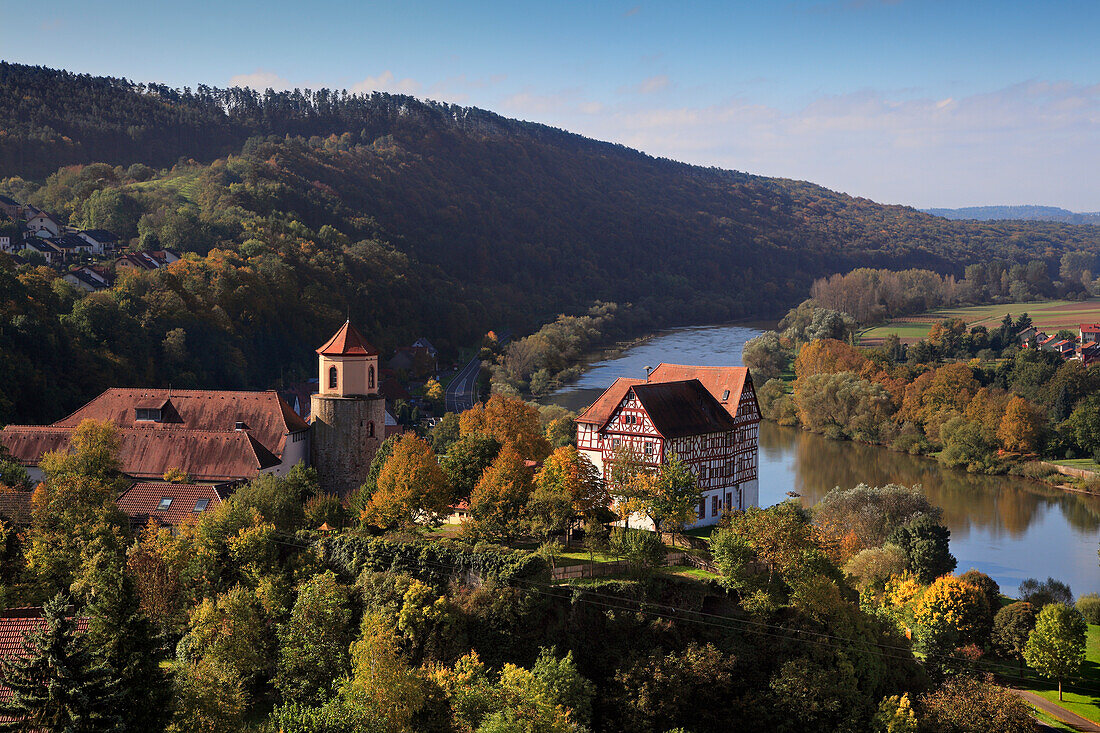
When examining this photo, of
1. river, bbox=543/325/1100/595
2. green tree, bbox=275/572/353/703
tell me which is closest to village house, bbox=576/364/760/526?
green tree, bbox=275/572/353/703

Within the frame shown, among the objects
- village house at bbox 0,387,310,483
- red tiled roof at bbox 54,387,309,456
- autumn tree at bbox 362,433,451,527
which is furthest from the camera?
red tiled roof at bbox 54,387,309,456

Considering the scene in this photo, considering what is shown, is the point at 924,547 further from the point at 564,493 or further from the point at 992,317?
the point at 992,317

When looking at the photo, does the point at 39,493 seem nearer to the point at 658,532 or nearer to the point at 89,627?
the point at 89,627

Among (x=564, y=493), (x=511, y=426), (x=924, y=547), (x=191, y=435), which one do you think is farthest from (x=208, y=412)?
(x=924, y=547)

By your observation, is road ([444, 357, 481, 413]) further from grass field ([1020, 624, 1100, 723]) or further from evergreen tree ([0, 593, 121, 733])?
evergreen tree ([0, 593, 121, 733])

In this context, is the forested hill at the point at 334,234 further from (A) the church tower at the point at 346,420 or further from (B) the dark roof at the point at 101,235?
(A) the church tower at the point at 346,420
